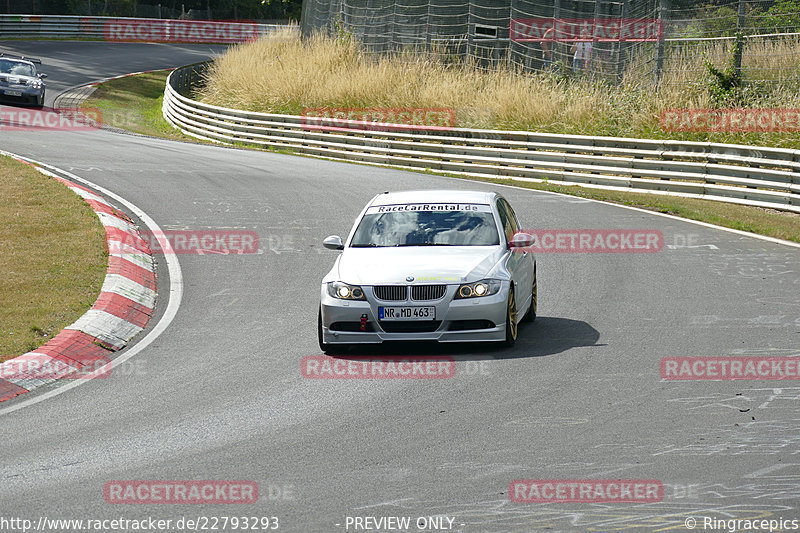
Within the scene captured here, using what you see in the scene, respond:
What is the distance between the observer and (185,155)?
89.4 ft

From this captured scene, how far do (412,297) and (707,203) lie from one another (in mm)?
12555

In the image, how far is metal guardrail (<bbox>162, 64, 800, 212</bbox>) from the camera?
824 inches

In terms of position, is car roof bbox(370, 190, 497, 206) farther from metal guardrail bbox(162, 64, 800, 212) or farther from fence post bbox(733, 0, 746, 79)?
fence post bbox(733, 0, 746, 79)

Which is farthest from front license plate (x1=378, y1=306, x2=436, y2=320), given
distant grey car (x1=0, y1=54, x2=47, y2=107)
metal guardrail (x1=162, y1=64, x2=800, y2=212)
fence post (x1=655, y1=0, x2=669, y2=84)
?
distant grey car (x1=0, y1=54, x2=47, y2=107)

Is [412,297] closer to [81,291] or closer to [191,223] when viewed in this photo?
[81,291]

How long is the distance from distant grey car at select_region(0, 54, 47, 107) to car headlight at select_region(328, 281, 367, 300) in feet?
92.6

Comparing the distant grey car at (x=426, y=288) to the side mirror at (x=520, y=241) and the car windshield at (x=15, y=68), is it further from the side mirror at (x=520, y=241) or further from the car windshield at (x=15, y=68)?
the car windshield at (x=15, y=68)

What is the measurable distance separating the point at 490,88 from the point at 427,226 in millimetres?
19268

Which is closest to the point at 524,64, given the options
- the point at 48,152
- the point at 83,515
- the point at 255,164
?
the point at 255,164

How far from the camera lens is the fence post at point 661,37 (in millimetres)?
25031

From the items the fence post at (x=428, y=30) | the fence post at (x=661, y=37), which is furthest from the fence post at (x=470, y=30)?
the fence post at (x=661, y=37)

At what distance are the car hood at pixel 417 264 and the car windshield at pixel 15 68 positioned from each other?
28399 mm

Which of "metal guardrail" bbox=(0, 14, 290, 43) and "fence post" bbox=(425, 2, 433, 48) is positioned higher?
"fence post" bbox=(425, 2, 433, 48)

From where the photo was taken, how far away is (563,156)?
24.6m
